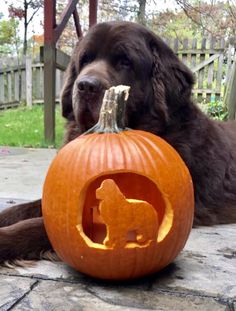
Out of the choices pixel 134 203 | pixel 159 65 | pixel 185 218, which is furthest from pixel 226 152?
pixel 134 203

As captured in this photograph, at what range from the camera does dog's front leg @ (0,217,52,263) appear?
71.7 inches

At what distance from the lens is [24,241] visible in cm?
188

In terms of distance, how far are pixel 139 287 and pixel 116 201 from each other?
33 cm

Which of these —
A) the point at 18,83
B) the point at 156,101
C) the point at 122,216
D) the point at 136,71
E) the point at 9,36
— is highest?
the point at 9,36

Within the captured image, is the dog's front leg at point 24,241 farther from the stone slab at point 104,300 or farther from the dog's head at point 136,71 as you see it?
the dog's head at point 136,71

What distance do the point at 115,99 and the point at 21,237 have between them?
2.22ft

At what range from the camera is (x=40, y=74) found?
1297cm

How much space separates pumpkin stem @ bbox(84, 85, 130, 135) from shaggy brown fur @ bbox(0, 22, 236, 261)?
2.09ft

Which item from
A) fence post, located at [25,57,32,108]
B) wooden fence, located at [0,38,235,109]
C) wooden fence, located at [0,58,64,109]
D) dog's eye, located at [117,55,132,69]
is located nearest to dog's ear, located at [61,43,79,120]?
dog's eye, located at [117,55,132,69]

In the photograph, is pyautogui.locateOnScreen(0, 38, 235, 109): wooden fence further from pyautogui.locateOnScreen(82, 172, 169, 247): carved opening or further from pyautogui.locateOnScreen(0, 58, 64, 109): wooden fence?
pyautogui.locateOnScreen(82, 172, 169, 247): carved opening

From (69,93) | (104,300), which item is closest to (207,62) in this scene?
(69,93)

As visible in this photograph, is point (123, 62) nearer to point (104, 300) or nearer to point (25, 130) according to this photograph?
point (104, 300)

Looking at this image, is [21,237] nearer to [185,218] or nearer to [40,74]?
[185,218]

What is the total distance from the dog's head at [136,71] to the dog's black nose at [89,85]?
0.23ft
